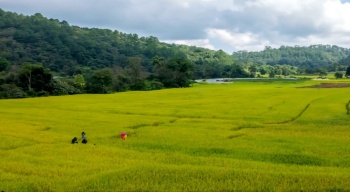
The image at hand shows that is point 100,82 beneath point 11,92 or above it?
above

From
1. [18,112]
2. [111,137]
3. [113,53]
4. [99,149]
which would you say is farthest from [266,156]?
[113,53]

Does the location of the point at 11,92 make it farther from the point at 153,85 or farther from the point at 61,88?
the point at 153,85

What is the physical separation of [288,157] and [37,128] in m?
16.5

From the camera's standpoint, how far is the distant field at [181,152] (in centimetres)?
1290

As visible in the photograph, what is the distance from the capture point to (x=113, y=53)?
132 m

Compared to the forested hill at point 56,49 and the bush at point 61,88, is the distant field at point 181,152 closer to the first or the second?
the bush at point 61,88

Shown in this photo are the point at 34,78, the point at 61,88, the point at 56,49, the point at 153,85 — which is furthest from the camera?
the point at 56,49

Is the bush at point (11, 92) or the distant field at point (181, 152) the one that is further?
the bush at point (11, 92)

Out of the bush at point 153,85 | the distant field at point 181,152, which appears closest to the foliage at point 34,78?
the bush at point 153,85

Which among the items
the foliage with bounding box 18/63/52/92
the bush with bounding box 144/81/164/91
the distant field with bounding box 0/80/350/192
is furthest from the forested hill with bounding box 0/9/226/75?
the distant field with bounding box 0/80/350/192

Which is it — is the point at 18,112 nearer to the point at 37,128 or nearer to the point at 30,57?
the point at 37,128

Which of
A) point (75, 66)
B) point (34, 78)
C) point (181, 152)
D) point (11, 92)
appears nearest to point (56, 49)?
point (75, 66)

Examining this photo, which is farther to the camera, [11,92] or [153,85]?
[153,85]

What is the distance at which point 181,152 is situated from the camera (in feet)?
59.8
